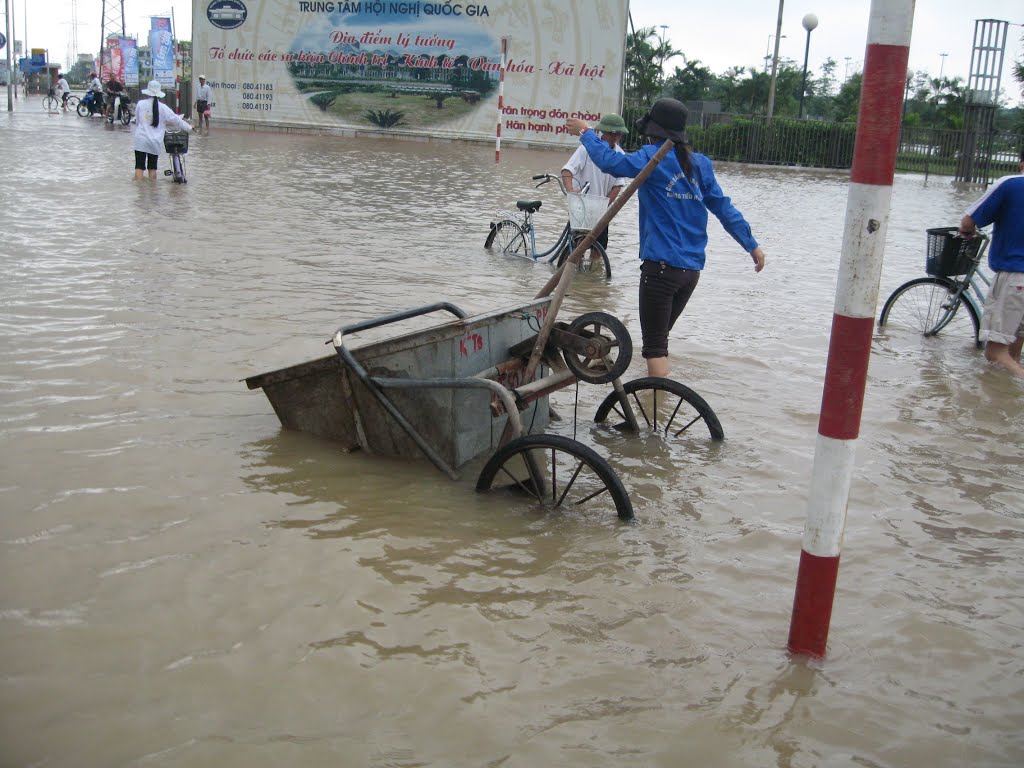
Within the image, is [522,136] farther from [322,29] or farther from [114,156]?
[114,156]

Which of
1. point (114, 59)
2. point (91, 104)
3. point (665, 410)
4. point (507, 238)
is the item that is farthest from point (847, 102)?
point (665, 410)

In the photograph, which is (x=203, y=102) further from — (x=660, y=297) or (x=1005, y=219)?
(x=660, y=297)

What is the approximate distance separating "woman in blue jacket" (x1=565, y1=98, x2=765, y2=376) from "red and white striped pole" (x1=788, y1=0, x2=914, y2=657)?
2.37 meters

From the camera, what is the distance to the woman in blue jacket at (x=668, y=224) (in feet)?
17.2

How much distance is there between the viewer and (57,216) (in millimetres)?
11609

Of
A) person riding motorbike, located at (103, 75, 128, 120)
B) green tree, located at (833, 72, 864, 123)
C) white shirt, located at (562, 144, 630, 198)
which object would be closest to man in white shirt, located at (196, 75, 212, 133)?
person riding motorbike, located at (103, 75, 128, 120)

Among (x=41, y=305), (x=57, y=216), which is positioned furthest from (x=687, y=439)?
(x=57, y=216)

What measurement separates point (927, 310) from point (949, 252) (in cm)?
78

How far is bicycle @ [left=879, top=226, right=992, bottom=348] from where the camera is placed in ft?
24.7

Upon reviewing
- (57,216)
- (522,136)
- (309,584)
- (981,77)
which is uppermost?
(981,77)

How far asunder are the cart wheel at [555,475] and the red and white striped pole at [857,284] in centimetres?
116

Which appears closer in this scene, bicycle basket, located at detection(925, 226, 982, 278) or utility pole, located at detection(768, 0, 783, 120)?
bicycle basket, located at detection(925, 226, 982, 278)

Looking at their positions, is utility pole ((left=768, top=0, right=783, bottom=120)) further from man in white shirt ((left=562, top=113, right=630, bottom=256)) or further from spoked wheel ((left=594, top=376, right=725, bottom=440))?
spoked wheel ((left=594, top=376, right=725, bottom=440))

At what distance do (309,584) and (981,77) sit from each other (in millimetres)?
28373
